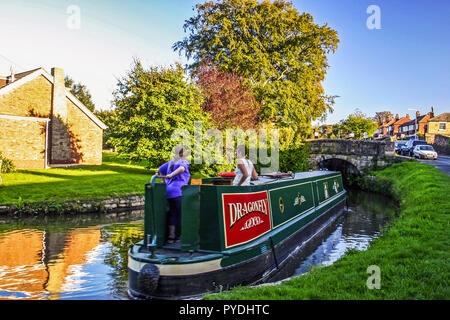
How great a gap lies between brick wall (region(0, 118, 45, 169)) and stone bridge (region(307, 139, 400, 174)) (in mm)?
18765

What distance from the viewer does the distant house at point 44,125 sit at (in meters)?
20.0

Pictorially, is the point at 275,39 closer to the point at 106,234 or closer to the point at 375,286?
the point at 106,234

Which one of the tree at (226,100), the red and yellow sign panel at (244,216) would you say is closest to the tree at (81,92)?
the tree at (226,100)

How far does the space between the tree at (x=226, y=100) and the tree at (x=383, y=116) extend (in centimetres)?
7535

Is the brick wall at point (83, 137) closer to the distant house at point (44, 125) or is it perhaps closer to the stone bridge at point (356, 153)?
the distant house at point (44, 125)

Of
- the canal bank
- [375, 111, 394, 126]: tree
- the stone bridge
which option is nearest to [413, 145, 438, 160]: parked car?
the stone bridge

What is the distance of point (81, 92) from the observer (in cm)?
5103

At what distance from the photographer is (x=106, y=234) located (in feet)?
31.6

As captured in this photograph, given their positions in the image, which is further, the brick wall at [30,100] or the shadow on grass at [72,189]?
the brick wall at [30,100]

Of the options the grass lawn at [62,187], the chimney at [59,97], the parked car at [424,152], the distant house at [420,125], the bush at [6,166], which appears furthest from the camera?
the distant house at [420,125]

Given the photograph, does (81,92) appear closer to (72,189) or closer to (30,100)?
(30,100)

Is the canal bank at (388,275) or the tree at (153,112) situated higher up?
the tree at (153,112)

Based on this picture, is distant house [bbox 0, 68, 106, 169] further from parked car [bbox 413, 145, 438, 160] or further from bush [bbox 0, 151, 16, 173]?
parked car [bbox 413, 145, 438, 160]
